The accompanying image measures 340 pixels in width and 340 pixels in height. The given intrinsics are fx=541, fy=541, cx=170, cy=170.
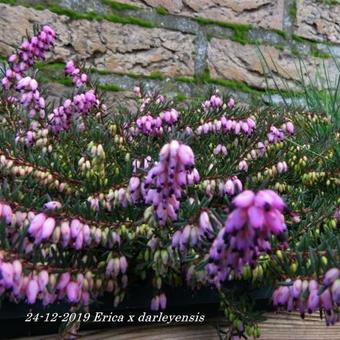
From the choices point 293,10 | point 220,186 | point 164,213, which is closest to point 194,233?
point 164,213

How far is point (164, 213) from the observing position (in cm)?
75

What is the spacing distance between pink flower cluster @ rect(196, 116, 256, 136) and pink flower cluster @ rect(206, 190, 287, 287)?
0.90 metres

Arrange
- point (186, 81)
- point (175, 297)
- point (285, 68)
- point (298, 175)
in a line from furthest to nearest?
point (285, 68), point (186, 81), point (298, 175), point (175, 297)

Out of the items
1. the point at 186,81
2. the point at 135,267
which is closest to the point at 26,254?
the point at 135,267

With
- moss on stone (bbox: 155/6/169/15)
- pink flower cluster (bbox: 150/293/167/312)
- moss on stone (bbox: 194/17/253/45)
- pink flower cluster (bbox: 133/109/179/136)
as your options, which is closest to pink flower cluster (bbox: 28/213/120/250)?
pink flower cluster (bbox: 150/293/167/312)

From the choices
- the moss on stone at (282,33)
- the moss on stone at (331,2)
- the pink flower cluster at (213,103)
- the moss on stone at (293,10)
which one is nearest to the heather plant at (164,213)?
the pink flower cluster at (213,103)

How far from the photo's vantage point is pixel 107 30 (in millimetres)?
2621

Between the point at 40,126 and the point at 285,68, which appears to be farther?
the point at 285,68

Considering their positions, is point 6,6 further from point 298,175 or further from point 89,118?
point 298,175

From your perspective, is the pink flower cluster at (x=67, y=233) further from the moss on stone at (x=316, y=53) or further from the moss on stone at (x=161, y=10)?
the moss on stone at (x=316, y=53)

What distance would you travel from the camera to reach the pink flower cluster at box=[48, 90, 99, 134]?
4.80ft

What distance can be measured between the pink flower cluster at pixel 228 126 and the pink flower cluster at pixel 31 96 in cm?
46

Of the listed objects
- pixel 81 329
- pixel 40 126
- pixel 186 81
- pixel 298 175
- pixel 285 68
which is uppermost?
pixel 285 68

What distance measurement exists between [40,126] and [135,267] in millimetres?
692
